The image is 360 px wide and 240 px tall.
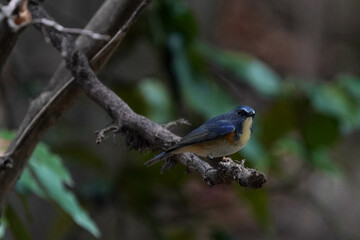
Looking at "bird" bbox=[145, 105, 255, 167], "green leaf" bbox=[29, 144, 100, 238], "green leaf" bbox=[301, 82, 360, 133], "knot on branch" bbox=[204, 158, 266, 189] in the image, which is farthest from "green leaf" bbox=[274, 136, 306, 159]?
"knot on branch" bbox=[204, 158, 266, 189]

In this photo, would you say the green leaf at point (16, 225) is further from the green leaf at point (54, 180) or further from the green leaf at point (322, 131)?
the green leaf at point (322, 131)

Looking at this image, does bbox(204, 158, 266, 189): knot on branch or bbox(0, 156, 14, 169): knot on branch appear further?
bbox(0, 156, 14, 169): knot on branch

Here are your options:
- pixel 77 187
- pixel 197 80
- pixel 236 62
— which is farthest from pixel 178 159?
pixel 77 187

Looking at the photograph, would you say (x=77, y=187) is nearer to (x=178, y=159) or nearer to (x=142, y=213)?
(x=142, y=213)

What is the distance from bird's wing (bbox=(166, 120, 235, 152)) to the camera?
4.78 ft

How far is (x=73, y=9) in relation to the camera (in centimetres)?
375

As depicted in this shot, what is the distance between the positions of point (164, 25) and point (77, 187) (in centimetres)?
112

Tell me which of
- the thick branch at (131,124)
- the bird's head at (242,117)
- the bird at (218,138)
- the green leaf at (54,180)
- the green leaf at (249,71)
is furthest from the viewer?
the green leaf at (249,71)

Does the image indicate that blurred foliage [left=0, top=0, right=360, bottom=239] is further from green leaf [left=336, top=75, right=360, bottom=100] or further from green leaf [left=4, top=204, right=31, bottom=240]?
green leaf [left=4, top=204, right=31, bottom=240]

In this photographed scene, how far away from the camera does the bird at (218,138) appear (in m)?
1.44

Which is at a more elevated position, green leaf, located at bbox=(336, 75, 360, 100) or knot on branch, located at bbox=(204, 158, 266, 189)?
green leaf, located at bbox=(336, 75, 360, 100)

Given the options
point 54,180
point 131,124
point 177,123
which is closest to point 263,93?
point 54,180

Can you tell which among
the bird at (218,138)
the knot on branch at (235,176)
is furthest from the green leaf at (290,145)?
the knot on branch at (235,176)

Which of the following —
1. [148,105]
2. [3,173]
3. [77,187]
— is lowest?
[3,173]
